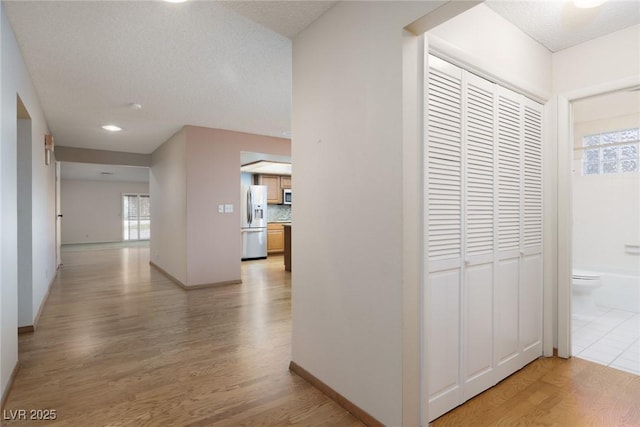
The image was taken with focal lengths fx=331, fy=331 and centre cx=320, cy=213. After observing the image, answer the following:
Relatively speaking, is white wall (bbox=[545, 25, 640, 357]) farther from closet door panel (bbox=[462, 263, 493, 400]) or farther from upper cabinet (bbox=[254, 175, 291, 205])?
upper cabinet (bbox=[254, 175, 291, 205])

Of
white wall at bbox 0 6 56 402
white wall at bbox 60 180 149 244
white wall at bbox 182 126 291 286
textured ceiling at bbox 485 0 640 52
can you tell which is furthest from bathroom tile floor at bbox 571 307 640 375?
white wall at bbox 60 180 149 244

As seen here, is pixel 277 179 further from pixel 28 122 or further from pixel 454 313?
pixel 454 313

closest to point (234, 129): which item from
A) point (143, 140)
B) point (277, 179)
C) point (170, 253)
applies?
point (143, 140)

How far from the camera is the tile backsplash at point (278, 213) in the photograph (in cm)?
923

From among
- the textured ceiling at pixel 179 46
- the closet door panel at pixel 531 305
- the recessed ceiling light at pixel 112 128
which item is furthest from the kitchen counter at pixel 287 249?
the closet door panel at pixel 531 305

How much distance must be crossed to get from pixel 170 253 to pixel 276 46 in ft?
14.3

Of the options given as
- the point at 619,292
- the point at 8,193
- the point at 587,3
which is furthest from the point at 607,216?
the point at 8,193

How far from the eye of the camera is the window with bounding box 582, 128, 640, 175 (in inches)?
164

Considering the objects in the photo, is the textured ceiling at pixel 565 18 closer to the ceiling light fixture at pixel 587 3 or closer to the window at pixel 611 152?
the ceiling light fixture at pixel 587 3

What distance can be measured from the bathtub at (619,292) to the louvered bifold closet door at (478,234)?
9.88 ft

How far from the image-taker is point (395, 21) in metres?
1.64

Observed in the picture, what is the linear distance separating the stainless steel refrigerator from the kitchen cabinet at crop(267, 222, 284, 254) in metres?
0.47

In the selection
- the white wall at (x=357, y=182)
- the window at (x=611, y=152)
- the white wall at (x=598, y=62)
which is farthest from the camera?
the window at (x=611, y=152)

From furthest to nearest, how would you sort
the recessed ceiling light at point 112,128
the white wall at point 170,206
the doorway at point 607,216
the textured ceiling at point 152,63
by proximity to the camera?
the white wall at point 170,206 < the recessed ceiling light at point 112,128 < the doorway at point 607,216 < the textured ceiling at point 152,63
